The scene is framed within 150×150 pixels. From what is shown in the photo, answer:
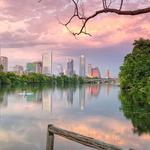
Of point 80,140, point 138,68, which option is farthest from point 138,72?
point 80,140

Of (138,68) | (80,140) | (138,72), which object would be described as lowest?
(80,140)

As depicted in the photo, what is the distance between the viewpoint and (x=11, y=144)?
76.1 feet

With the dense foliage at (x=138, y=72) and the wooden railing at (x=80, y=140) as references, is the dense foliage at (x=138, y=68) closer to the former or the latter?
the dense foliage at (x=138, y=72)

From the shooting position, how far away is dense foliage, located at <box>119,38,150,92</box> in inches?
3031

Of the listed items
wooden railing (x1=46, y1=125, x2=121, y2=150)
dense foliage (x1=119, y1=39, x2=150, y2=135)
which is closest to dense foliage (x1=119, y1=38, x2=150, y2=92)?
dense foliage (x1=119, y1=39, x2=150, y2=135)

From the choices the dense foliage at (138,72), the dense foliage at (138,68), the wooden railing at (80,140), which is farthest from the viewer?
the dense foliage at (138,68)

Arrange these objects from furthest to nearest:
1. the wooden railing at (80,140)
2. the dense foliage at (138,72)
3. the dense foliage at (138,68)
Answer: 1. the dense foliage at (138,68)
2. the dense foliage at (138,72)
3. the wooden railing at (80,140)

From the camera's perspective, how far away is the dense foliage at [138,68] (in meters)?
77.0

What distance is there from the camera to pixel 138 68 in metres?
78.4

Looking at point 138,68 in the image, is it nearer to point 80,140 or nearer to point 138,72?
point 138,72

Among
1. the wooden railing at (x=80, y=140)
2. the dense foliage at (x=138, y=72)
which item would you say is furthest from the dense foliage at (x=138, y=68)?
the wooden railing at (x=80, y=140)

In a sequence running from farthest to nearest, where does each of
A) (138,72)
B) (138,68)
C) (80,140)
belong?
(138,72), (138,68), (80,140)

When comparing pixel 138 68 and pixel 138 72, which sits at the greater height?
pixel 138 68

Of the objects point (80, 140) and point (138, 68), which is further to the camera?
point (138, 68)
